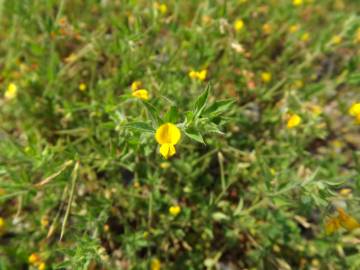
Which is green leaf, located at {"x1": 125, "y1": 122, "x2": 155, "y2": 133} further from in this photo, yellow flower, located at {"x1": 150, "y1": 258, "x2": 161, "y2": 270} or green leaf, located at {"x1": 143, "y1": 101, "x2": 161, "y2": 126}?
yellow flower, located at {"x1": 150, "y1": 258, "x2": 161, "y2": 270}

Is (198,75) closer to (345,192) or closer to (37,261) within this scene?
Answer: (345,192)

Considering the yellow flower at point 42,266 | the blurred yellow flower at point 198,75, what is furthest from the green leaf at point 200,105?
the yellow flower at point 42,266

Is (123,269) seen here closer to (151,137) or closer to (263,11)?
(151,137)

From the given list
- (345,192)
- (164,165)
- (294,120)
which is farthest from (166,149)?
(345,192)

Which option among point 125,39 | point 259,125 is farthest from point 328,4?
point 125,39

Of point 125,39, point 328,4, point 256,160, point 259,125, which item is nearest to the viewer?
point 125,39

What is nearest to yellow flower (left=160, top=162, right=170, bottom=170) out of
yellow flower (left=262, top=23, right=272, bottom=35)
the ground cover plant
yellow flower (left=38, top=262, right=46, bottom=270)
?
the ground cover plant

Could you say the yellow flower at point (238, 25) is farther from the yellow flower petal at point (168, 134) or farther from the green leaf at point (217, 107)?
the yellow flower petal at point (168, 134)
